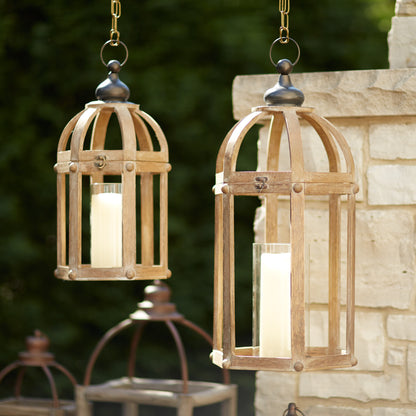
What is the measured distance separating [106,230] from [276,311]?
0.52 meters

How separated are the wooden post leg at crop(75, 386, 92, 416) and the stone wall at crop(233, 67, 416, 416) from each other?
91cm

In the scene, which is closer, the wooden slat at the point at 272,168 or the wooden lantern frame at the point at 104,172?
the wooden lantern frame at the point at 104,172

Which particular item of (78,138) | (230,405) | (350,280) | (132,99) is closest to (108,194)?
(78,138)

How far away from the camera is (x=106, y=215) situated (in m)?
2.13

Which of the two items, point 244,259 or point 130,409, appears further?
point 244,259

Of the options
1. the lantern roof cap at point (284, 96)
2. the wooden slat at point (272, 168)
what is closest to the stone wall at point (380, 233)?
the wooden slat at point (272, 168)

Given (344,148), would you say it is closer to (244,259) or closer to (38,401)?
(38,401)

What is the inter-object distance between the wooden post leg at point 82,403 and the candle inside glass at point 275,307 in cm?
128

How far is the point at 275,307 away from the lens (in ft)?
6.00

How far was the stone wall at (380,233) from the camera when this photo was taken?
8.02 feet

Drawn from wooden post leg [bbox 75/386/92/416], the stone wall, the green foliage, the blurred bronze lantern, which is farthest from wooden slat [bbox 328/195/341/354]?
the green foliage

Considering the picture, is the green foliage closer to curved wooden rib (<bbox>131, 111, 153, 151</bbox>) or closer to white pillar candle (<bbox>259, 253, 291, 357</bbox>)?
curved wooden rib (<bbox>131, 111, 153, 151</bbox>)

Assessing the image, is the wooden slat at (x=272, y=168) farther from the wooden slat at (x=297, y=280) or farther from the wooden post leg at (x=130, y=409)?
the wooden post leg at (x=130, y=409)

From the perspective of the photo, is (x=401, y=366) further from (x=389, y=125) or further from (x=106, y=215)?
(x=106, y=215)
